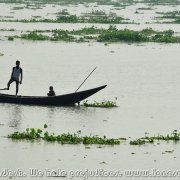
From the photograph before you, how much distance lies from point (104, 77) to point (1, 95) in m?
8.29

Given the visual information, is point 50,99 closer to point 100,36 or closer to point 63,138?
point 63,138

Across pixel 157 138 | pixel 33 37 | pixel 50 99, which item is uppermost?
pixel 33 37

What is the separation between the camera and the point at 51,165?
1483 cm

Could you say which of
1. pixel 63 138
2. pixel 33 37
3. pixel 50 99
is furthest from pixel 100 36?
pixel 63 138

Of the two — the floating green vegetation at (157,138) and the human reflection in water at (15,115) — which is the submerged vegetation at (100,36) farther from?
the floating green vegetation at (157,138)

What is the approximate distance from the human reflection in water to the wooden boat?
0.26 metres

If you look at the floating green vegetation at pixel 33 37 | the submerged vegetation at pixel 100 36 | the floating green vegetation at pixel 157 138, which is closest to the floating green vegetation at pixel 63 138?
the floating green vegetation at pixel 157 138

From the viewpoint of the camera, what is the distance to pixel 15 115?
65.6ft

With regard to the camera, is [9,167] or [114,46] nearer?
[9,167]

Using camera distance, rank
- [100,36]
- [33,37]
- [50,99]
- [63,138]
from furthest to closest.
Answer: [100,36] < [33,37] < [50,99] < [63,138]

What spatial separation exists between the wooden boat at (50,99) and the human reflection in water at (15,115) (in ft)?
0.86

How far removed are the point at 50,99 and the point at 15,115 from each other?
1.65m

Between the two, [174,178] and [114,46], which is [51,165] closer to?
[174,178]

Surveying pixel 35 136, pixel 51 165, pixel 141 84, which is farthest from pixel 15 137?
pixel 141 84
